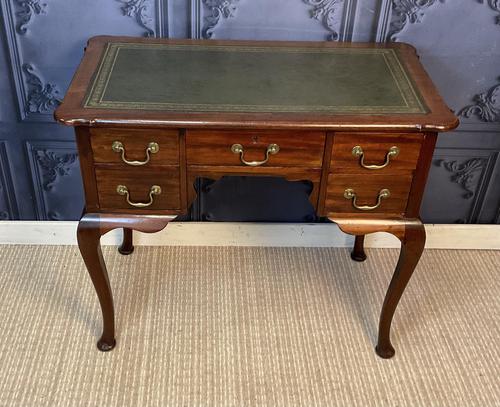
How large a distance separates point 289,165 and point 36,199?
3.03ft

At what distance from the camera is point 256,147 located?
1.26 m

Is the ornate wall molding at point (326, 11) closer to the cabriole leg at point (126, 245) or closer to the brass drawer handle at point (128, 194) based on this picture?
the brass drawer handle at point (128, 194)

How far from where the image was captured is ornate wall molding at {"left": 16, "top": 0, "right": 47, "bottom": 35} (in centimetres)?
151

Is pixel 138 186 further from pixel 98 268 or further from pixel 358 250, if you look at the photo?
pixel 358 250

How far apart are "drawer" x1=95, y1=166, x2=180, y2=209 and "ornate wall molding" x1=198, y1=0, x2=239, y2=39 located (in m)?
0.47

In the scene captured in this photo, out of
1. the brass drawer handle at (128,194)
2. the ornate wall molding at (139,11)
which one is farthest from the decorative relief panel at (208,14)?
the brass drawer handle at (128,194)

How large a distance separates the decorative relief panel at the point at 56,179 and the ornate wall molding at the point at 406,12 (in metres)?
0.95

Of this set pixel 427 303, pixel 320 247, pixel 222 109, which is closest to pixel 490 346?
pixel 427 303

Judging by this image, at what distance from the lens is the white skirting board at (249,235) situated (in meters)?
1.90

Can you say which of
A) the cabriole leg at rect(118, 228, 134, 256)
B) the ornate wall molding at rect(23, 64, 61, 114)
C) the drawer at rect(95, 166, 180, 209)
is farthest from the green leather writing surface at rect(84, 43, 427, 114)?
the cabriole leg at rect(118, 228, 134, 256)

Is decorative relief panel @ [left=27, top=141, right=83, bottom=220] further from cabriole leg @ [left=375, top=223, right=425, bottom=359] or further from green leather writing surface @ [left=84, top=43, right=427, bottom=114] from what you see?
cabriole leg @ [left=375, top=223, right=425, bottom=359]

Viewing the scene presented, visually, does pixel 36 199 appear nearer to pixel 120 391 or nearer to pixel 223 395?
pixel 120 391

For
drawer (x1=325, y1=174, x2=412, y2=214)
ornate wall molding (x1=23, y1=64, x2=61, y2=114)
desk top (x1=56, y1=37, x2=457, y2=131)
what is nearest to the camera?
desk top (x1=56, y1=37, x2=457, y2=131)

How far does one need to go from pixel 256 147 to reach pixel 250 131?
4cm
